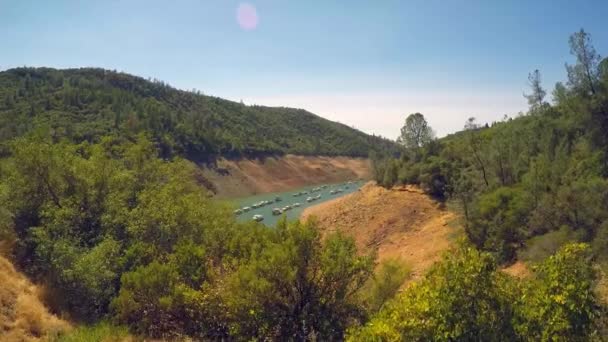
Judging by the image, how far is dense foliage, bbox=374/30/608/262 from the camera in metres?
28.0

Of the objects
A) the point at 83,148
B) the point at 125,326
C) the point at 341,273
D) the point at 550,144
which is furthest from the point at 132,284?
the point at 550,144

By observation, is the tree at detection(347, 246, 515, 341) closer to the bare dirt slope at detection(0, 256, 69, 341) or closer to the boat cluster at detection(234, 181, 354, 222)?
the bare dirt slope at detection(0, 256, 69, 341)

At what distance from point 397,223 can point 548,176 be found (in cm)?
1942

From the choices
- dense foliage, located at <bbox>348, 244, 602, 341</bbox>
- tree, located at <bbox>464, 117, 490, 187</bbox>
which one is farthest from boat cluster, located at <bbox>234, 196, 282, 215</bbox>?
dense foliage, located at <bbox>348, 244, 602, 341</bbox>

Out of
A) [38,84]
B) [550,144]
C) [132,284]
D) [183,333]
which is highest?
[38,84]

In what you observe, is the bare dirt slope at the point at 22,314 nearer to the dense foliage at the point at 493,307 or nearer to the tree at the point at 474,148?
the dense foliage at the point at 493,307

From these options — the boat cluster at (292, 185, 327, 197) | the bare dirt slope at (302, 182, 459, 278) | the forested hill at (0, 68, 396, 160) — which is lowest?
the bare dirt slope at (302, 182, 459, 278)

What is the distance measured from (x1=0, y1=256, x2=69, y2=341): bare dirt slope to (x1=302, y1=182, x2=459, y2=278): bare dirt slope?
996 inches

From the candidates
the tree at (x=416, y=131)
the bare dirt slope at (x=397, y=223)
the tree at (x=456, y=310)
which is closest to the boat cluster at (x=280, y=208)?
the bare dirt slope at (x=397, y=223)

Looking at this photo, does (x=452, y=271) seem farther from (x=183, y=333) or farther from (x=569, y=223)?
(x=569, y=223)

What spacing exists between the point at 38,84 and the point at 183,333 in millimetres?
126712

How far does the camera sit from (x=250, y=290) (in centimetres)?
1451

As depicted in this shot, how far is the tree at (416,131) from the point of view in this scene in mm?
68562

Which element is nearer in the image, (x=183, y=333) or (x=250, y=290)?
(x=250, y=290)
